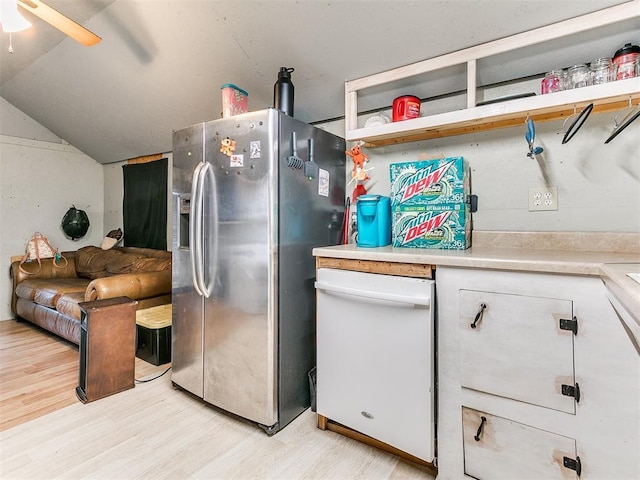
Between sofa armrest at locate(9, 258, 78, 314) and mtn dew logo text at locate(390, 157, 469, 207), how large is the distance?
430cm

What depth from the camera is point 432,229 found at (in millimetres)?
1750

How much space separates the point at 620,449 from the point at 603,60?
5.20 ft

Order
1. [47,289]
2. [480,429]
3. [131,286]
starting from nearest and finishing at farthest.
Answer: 1. [480,429]
2. [131,286]
3. [47,289]

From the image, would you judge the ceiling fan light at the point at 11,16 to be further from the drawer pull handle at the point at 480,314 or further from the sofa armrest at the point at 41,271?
the sofa armrest at the point at 41,271

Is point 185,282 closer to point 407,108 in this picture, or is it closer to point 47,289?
point 407,108

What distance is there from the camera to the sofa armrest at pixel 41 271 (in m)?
3.74

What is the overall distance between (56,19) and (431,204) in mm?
2239

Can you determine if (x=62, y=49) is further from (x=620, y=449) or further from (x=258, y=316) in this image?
(x=620, y=449)

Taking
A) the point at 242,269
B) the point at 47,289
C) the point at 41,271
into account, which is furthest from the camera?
the point at 41,271

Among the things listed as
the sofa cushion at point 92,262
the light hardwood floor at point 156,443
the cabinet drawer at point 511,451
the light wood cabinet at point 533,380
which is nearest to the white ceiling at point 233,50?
the light wood cabinet at point 533,380

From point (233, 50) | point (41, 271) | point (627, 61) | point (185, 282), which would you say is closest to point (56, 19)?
point (233, 50)

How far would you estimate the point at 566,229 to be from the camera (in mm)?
1689

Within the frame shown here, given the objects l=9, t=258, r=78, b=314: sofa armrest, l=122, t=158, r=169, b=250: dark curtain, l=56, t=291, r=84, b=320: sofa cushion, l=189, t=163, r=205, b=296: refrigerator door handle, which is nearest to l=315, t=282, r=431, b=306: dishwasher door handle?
l=189, t=163, r=205, b=296: refrigerator door handle

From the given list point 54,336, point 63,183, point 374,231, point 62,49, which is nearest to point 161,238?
point 54,336
